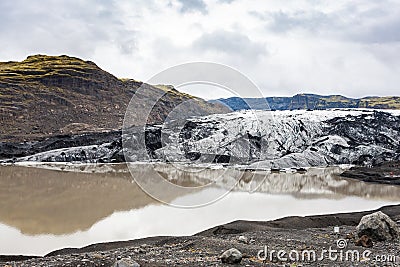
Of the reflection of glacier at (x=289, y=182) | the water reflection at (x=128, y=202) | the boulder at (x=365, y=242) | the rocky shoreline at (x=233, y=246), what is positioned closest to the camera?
the rocky shoreline at (x=233, y=246)

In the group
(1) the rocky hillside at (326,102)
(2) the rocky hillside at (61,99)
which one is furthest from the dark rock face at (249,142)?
(1) the rocky hillside at (326,102)

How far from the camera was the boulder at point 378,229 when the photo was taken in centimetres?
1046

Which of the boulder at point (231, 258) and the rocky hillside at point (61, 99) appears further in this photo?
the rocky hillside at point (61, 99)

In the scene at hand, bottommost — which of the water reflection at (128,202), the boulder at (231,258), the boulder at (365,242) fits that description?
the water reflection at (128,202)

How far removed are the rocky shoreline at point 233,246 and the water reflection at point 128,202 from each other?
8.92 feet

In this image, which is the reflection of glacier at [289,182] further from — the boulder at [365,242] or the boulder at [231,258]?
the boulder at [231,258]

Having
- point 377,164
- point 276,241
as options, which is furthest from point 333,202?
point 377,164

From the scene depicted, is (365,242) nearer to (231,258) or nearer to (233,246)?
(233,246)

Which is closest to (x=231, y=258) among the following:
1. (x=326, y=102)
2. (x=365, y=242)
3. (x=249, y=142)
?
(x=365, y=242)

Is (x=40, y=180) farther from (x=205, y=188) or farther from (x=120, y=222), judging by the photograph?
(x=120, y=222)

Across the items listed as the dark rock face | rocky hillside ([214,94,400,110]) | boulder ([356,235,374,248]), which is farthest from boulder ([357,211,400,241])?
rocky hillside ([214,94,400,110])

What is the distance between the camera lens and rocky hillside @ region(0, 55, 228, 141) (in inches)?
2692

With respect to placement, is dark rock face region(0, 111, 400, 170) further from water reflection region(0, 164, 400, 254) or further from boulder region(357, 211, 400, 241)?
boulder region(357, 211, 400, 241)

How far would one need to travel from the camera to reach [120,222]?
17.8 meters
